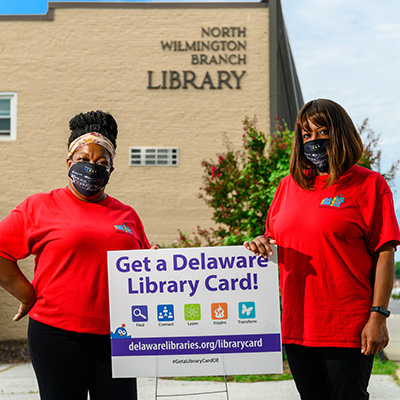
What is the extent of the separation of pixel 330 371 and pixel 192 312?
0.87m

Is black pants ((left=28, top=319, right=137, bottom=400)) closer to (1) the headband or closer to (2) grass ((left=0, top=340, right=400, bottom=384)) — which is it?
(1) the headband

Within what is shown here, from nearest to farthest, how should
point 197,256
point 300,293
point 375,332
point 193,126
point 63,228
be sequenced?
1. point 375,332
2. point 300,293
3. point 63,228
4. point 197,256
5. point 193,126

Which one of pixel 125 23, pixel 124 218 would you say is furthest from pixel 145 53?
pixel 124 218

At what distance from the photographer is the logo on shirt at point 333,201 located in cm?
276

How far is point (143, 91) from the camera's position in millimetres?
11984

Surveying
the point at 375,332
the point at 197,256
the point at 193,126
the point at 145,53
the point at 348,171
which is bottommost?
the point at 375,332

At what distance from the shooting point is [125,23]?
12.2 m

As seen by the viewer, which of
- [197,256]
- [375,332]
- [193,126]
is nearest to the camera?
[375,332]

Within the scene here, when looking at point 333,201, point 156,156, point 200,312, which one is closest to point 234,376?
point 200,312

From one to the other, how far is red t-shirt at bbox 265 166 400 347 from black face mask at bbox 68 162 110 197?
1.06 metres

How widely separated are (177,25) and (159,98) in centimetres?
165

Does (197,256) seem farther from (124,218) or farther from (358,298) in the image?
(358,298)

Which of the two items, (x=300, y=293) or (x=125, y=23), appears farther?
(x=125, y=23)

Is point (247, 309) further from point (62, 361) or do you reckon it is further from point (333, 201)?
point (62, 361)
